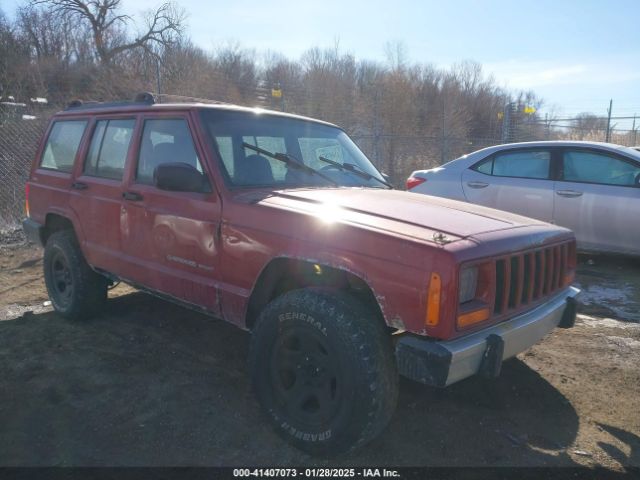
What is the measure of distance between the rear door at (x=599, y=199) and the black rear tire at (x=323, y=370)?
476cm

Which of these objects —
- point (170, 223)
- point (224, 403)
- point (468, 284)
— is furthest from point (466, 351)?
point (170, 223)

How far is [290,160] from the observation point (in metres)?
3.73

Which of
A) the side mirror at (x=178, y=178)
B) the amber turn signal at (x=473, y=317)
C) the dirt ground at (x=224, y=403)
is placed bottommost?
the dirt ground at (x=224, y=403)

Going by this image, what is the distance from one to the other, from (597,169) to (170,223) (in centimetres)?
540

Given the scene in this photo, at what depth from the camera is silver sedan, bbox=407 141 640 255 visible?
6273mm

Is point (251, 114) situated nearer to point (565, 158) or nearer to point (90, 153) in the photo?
point (90, 153)

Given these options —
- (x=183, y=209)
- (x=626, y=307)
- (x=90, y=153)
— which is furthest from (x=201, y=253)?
(x=626, y=307)

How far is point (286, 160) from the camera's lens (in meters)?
3.72

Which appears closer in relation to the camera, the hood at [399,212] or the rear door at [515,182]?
the hood at [399,212]

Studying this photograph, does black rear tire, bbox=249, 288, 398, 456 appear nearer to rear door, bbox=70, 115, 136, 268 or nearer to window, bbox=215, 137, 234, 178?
window, bbox=215, 137, 234, 178

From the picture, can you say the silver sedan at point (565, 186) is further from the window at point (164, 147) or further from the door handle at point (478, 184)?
the window at point (164, 147)

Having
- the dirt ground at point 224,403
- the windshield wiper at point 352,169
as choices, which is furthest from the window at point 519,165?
the windshield wiper at point 352,169

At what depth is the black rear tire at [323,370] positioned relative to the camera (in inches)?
101

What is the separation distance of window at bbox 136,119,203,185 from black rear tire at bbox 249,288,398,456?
1280 mm
